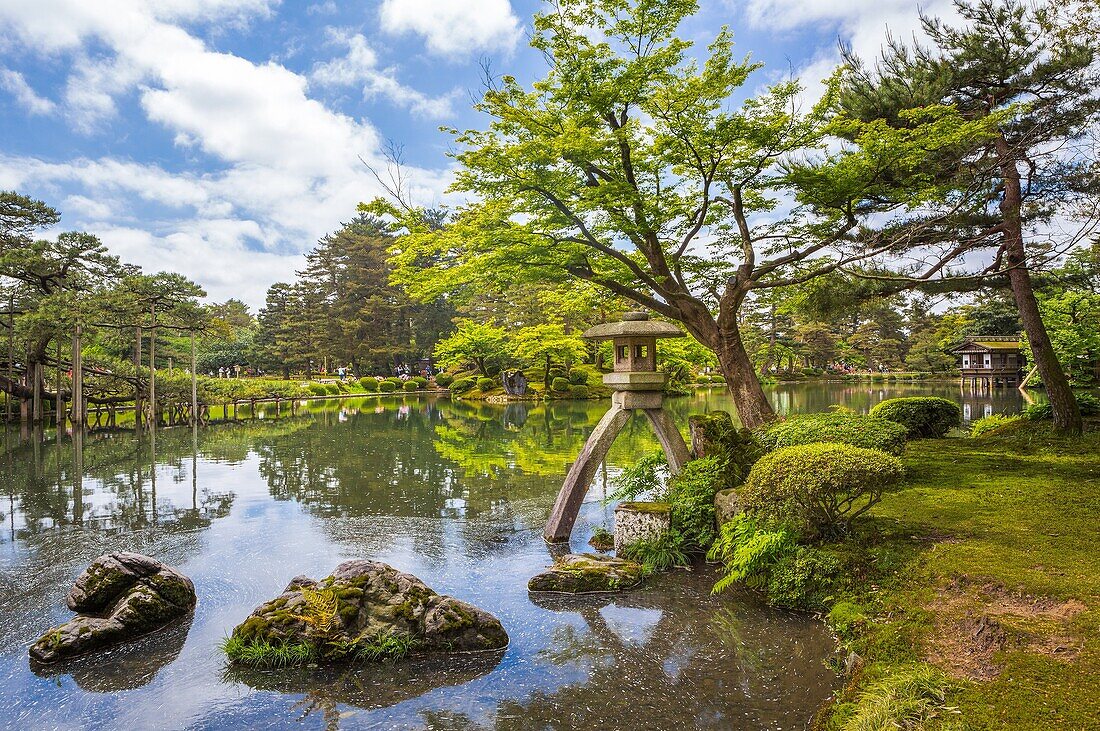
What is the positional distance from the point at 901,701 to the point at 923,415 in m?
9.61

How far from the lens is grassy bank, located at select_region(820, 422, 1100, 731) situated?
2.97m

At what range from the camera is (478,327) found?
33.4 m

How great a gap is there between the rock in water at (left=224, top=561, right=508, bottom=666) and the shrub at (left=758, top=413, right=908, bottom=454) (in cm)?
436

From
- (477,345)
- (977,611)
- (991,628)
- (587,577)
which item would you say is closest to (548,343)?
(477,345)

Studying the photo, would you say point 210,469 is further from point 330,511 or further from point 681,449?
point 681,449

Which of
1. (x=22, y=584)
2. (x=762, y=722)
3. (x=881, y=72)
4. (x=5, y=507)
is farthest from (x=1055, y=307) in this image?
(x=5, y=507)

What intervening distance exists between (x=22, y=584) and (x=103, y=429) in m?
17.0

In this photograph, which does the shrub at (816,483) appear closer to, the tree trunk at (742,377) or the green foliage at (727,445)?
the green foliage at (727,445)

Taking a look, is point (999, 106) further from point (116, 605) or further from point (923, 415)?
point (116, 605)

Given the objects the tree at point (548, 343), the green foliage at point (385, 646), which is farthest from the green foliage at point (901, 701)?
the tree at point (548, 343)

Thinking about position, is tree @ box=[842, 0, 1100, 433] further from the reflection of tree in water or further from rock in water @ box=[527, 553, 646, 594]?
the reflection of tree in water

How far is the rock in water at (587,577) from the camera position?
5.76 metres

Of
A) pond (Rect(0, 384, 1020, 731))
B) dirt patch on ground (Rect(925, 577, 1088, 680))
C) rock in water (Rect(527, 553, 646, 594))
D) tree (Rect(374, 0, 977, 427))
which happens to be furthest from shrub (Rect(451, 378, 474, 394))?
dirt patch on ground (Rect(925, 577, 1088, 680))

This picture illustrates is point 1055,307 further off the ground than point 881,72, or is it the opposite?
point 881,72
